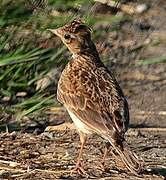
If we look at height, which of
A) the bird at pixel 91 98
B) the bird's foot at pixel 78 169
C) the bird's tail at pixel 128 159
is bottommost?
the bird's foot at pixel 78 169

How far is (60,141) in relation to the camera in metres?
8.52

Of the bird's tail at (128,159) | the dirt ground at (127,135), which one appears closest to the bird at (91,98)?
the bird's tail at (128,159)

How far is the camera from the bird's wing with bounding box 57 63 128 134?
7.20 metres

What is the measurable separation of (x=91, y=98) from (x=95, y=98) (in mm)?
32

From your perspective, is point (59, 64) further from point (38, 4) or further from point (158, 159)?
point (158, 159)

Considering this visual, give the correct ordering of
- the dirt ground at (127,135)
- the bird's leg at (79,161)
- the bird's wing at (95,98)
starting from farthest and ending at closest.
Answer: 1. the dirt ground at (127,135)
2. the bird's leg at (79,161)
3. the bird's wing at (95,98)

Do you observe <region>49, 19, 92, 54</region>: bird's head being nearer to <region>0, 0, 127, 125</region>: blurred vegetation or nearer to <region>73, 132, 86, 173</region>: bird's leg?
<region>0, 0, 127, 125</region>: blurred vegetation

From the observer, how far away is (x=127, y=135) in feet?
29.1

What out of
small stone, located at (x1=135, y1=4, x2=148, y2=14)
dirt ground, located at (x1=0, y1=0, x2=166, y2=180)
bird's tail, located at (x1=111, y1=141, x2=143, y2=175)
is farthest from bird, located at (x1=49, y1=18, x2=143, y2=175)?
small stone, located at (x1=135, y1=4, x2=148, y2=14)

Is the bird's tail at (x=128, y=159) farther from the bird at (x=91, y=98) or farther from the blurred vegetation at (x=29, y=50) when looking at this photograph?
the blurred vegetation at (x=29, y=50)

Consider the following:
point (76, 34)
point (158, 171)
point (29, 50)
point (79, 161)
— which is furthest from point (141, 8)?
point (79, 161)

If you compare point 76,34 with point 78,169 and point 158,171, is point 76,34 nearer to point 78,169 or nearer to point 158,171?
point 78,169

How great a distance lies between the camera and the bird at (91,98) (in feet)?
23.2

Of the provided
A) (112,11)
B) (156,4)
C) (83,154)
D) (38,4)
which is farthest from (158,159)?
(156,4)
